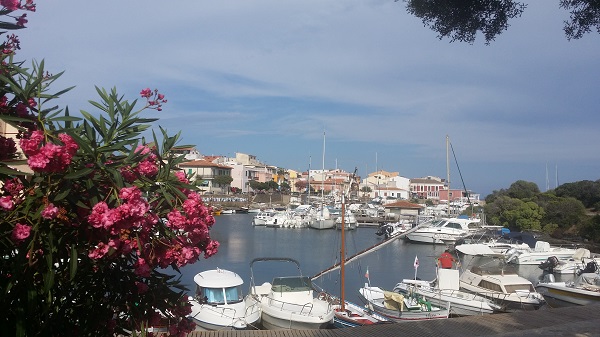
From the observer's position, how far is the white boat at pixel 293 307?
14.1 m

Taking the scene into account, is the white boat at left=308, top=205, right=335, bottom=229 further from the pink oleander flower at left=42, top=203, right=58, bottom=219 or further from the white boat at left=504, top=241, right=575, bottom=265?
the pink oleander flower at left=42, top=203, right=58, bottom=219

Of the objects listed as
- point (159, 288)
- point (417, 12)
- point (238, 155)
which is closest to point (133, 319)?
point (159, 288)

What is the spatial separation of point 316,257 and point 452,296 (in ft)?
57.0

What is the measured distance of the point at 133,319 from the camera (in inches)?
123

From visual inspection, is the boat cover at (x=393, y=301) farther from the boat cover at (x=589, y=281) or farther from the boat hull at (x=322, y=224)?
→ the boat hull at (x=322, y=224)

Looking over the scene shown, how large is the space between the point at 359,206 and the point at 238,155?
155 ft

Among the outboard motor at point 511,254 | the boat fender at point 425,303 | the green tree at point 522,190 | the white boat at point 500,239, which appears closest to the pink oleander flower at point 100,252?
the boat fender at point 425,303

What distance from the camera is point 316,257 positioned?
3344cm

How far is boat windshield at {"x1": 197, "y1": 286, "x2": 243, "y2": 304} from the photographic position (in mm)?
15055

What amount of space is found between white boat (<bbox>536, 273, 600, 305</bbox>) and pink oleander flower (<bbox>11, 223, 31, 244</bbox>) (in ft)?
54.6

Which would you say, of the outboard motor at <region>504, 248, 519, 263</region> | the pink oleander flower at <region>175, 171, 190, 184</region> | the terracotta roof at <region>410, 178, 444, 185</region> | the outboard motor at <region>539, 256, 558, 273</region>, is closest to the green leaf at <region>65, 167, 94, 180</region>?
the pink oleander flower at <region>175, 171, 190, 184</region>

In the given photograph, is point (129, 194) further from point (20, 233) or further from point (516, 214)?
point (516, 214)

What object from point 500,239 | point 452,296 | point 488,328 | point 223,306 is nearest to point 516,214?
point 500,239

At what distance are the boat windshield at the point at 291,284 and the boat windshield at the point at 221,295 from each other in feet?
3.16
